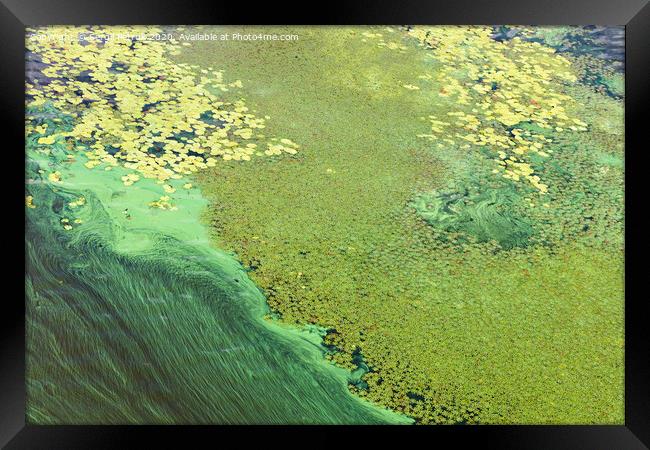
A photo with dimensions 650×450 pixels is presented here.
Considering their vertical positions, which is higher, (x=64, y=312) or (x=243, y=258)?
(x=243, y=258)

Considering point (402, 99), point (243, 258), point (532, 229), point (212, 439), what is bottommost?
point (212, 439)

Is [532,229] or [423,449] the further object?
[532,229]

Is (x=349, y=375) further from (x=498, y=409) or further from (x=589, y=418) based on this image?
(x=589, y=418)
